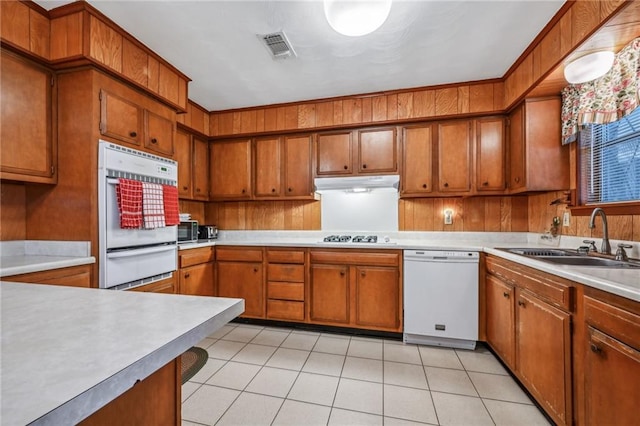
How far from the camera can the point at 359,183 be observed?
306 cm

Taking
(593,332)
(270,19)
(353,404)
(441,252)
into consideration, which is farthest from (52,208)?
(593,332)

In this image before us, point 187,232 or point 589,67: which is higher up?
point 589,67

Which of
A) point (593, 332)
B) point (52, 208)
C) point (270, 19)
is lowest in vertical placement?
point (593, 332)

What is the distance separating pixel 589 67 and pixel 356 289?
2.43 metres

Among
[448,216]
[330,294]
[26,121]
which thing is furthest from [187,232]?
[448,216]

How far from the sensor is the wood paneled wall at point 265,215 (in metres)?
3.54

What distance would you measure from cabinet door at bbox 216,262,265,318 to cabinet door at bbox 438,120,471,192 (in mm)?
2213

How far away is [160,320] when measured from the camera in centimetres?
67

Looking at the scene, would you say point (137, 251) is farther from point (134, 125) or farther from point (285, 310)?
point (285, 310)

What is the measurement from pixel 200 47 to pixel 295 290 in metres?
2.38

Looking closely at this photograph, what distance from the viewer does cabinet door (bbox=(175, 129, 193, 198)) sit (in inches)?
124

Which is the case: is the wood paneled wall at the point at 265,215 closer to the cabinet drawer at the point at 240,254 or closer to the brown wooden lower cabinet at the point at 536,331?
the cabinet drawer at the point at 240,254

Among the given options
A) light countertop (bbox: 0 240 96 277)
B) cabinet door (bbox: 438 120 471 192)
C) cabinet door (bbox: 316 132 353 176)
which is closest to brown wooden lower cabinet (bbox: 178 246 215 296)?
light countertop (bbox: 0 240 96 277)

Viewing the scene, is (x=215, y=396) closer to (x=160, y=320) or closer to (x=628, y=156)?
(x=160, y=320)
